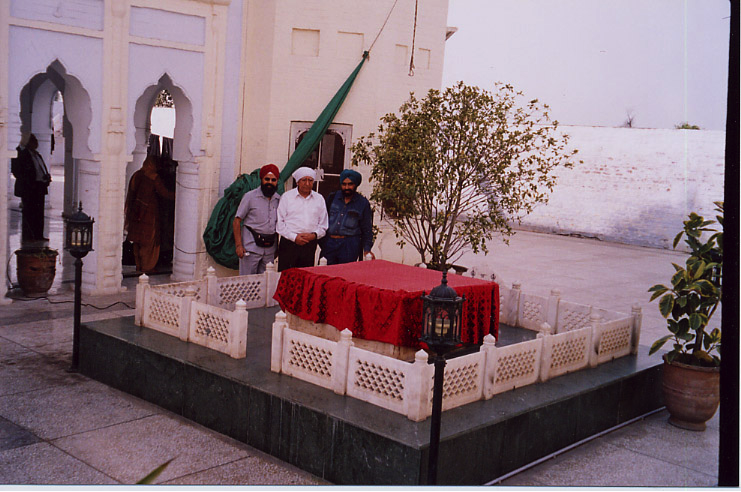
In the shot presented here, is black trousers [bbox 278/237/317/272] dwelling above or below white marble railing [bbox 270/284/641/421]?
above

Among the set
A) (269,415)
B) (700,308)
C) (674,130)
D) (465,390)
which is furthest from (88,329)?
(674,130)

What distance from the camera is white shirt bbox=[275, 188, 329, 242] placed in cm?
751

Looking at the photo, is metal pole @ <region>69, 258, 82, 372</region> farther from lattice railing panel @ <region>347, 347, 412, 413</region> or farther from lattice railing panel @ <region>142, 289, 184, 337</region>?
lattice railing panel @ <region>347, 347, 412, 413</region>

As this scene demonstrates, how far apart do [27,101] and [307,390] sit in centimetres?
991

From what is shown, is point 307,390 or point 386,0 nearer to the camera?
point 307,390

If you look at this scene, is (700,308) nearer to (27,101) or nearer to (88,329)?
(88,329)

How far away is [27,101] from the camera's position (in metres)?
12.9

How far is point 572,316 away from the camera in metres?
6.52

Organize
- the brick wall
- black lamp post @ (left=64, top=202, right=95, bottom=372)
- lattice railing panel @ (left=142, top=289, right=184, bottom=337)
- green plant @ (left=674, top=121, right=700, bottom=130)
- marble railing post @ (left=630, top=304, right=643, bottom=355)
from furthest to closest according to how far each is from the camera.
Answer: green plant @ (left=674, top=121, right=700, bottom=130) < the brick wall < marble railing post @ (left=630, top=304, right=643, bottom=355) < black lamp post @ (left=64, top=202, right=95, bottom=372) < lattice railing panel @ (left=142, top=289, right=184, bottom=337)

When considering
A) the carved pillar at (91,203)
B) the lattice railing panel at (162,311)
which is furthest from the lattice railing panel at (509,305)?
the carved pillar at (91,203)

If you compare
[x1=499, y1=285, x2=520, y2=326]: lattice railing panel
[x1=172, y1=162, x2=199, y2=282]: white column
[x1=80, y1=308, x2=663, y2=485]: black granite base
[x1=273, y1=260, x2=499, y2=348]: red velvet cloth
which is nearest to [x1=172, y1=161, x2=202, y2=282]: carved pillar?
[x1=172, y1=162, x2=199, y2=282]: white column

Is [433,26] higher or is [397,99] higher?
[433,26]

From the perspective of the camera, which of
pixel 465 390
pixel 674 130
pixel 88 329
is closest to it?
pixel 465 390

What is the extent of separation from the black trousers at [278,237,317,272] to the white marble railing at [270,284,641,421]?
2.46 metres
